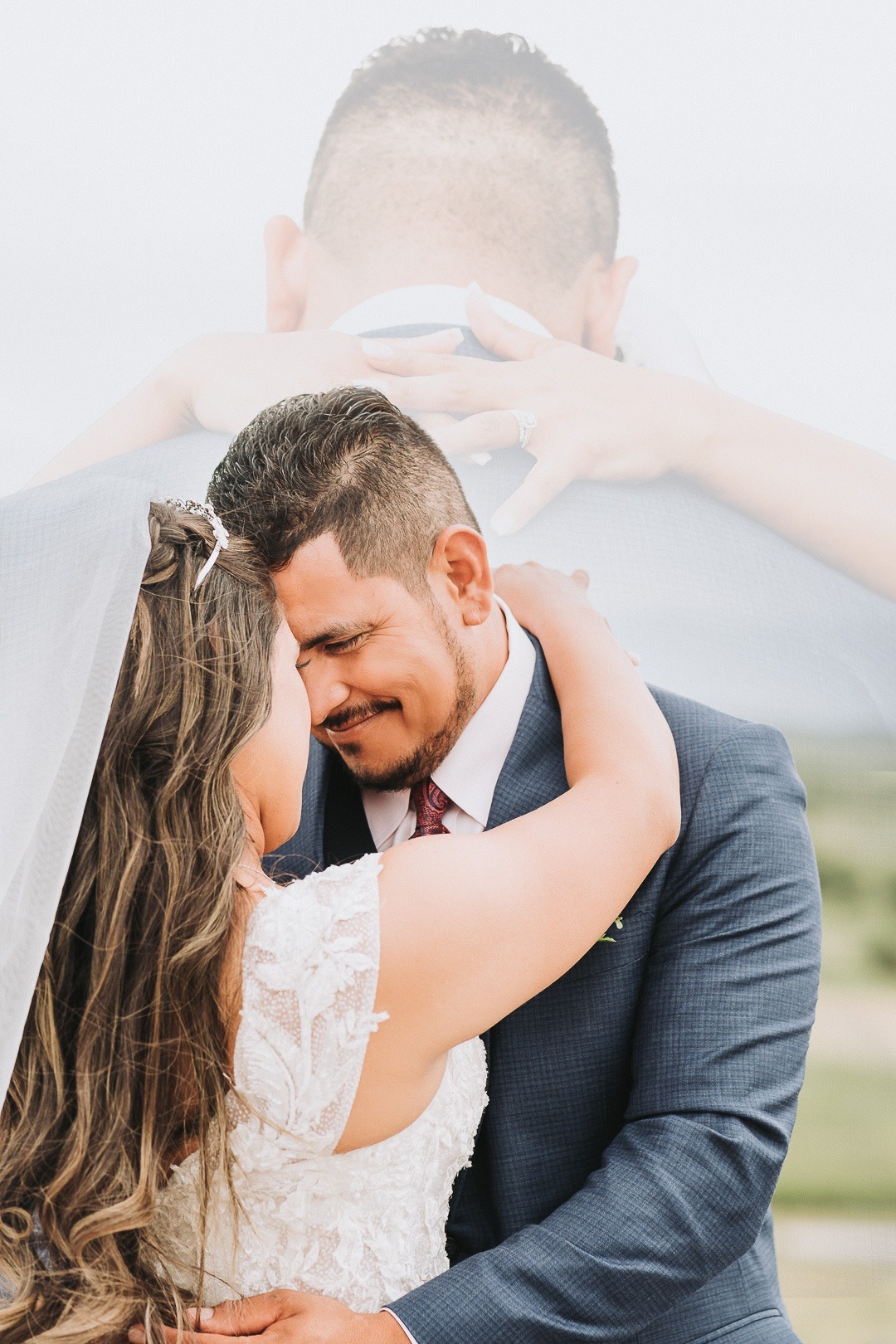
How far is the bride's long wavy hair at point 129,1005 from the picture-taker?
1.09m

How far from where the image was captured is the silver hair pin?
1.20 metres

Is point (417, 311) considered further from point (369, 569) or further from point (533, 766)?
point (533, 766)

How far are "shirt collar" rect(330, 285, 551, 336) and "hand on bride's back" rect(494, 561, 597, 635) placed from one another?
2.20 ft

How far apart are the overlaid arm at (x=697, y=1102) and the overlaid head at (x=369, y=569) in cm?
43

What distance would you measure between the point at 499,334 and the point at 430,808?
112 centimetres

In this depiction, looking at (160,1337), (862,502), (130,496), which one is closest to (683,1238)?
(160,1337)

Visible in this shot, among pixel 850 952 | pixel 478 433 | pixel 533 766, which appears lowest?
pixel 850 952

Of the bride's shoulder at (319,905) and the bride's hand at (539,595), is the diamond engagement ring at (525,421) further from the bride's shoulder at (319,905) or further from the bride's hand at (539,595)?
the bride's shoulder at (319,905)

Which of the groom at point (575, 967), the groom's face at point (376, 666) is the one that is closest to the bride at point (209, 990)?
the groom at point (575, 967)

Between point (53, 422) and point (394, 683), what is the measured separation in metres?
1.25

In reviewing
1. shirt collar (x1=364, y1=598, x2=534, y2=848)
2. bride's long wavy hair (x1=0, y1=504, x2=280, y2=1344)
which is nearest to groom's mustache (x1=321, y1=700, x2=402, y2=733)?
shirt collar (x1=364, y1=598, x2=534, y2=848)

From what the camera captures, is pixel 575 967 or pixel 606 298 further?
pixel 606 298

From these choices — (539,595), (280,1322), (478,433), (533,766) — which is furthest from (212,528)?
(478,433)

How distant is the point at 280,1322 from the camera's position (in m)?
1.21
